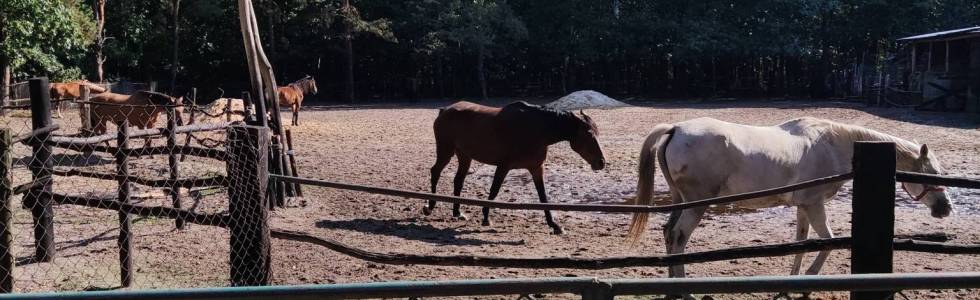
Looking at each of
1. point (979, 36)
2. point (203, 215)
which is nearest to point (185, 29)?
point (979, 36)

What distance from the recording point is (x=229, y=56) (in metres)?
34.1

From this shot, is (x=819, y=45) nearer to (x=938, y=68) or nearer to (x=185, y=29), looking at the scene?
(x=938, y=68)

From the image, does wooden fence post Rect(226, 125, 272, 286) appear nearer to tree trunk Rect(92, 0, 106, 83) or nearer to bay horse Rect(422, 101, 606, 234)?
bay horse Rect(422, 101, 606, 234)

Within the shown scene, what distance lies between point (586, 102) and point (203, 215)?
23.2 metres

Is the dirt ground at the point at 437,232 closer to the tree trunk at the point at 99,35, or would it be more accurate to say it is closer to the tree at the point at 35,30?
the tree at the point at 35,30

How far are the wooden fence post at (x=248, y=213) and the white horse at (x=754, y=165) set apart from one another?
271 centimetres

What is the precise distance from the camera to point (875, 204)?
11.8 feet

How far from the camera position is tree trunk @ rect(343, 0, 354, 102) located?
31.3 metres

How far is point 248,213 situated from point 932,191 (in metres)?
4.88

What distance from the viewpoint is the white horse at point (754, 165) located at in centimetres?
600

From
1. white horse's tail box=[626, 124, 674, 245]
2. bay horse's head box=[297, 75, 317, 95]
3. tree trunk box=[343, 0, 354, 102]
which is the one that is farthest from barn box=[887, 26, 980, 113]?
white horse's tail box=[626, 124, 674, 245]

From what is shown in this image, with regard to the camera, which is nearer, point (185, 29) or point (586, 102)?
point (586, 102)

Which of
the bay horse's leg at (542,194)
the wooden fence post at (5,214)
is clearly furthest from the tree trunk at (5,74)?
the wooden fence post at (5,214)

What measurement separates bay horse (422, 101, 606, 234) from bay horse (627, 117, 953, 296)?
2.17 meters
